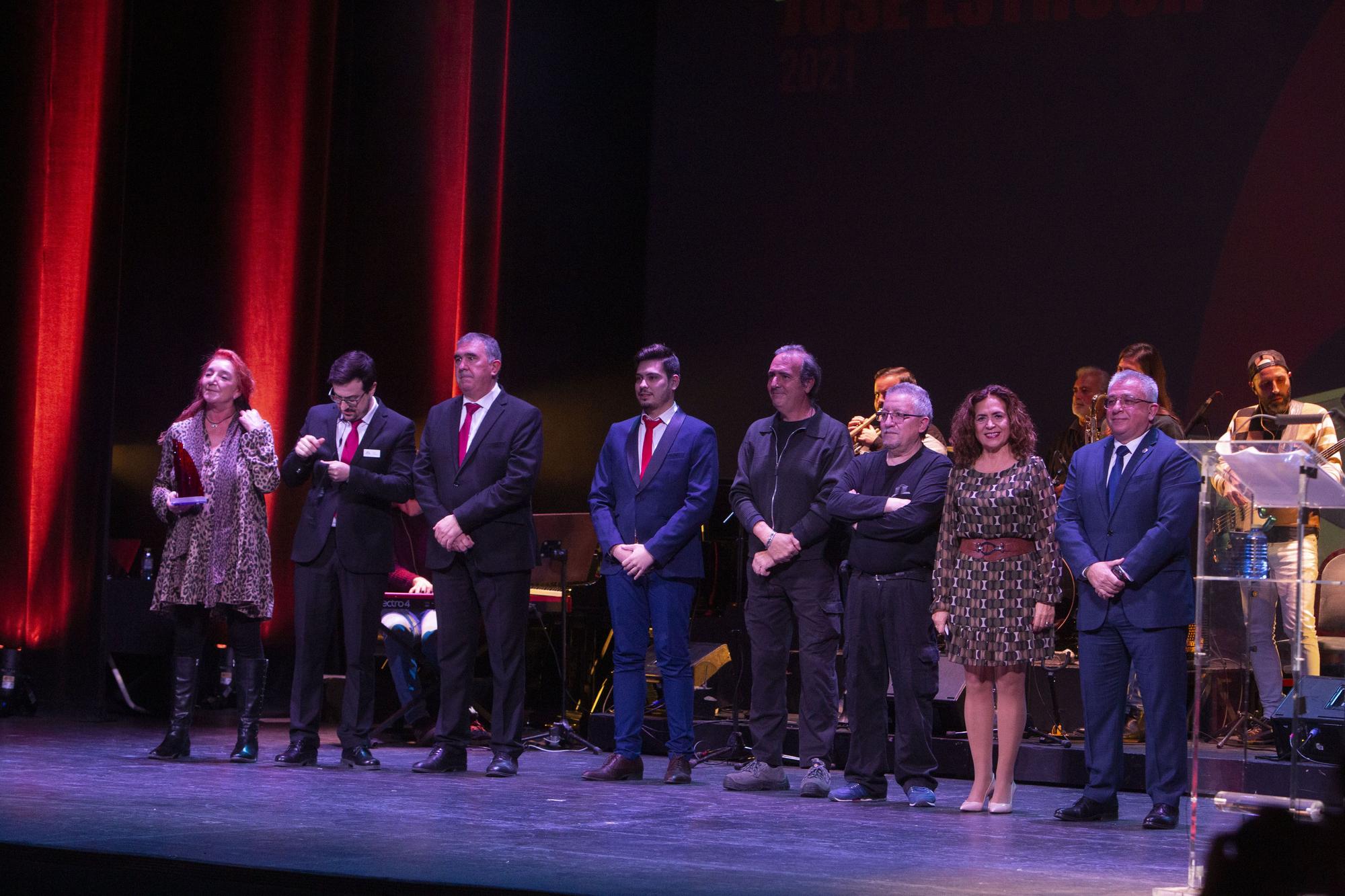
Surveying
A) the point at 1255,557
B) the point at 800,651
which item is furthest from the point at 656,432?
the point at 1255,557

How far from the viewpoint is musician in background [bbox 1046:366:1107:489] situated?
304 inches

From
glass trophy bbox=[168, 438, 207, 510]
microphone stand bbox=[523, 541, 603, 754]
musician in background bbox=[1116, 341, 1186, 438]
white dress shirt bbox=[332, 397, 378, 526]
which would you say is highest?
musician in background bbox=[1116, 341, 1186, 438]

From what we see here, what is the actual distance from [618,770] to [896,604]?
1238mm

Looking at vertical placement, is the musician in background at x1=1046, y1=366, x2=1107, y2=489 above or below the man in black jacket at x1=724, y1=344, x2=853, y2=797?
above

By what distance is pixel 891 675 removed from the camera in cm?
557

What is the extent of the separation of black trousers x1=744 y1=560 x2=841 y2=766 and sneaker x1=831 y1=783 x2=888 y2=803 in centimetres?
20

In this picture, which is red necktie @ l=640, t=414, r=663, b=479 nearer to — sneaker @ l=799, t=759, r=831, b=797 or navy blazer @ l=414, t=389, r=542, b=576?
navy blazer @ l=414, t=389, r=542, b=576

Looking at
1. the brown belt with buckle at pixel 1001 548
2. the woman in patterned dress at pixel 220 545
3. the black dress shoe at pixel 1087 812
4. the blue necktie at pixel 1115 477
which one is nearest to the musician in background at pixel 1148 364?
the blue necktie at pixel 1115 477

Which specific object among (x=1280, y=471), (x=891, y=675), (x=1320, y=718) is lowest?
(x=891, y=675)

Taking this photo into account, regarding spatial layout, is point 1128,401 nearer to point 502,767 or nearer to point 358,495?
point 502,767

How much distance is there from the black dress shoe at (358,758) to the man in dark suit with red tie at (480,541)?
0.20 meters

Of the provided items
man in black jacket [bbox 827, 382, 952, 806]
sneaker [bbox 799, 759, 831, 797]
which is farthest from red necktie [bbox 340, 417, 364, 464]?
sneaker [bbox 799, 759, 831, 797]

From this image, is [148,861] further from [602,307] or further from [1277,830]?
[602,307]

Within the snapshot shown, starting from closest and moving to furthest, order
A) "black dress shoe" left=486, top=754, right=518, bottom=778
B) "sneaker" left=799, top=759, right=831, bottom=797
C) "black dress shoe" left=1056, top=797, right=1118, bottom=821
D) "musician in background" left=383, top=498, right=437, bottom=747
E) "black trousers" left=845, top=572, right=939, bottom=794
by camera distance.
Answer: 1. "black dress shoe" left=1056, top=797, right=1118, bottom=821
2. "black trousers" left=845, top=572, right=939, bottom=794
3. "sneaker" left=799, top=759, right=831, bottom=797
4. "black dress shoe" left=486, top=754, right=518, bottom=778
5. "musician in background" left=383, top=498, right=437, bottom=747
